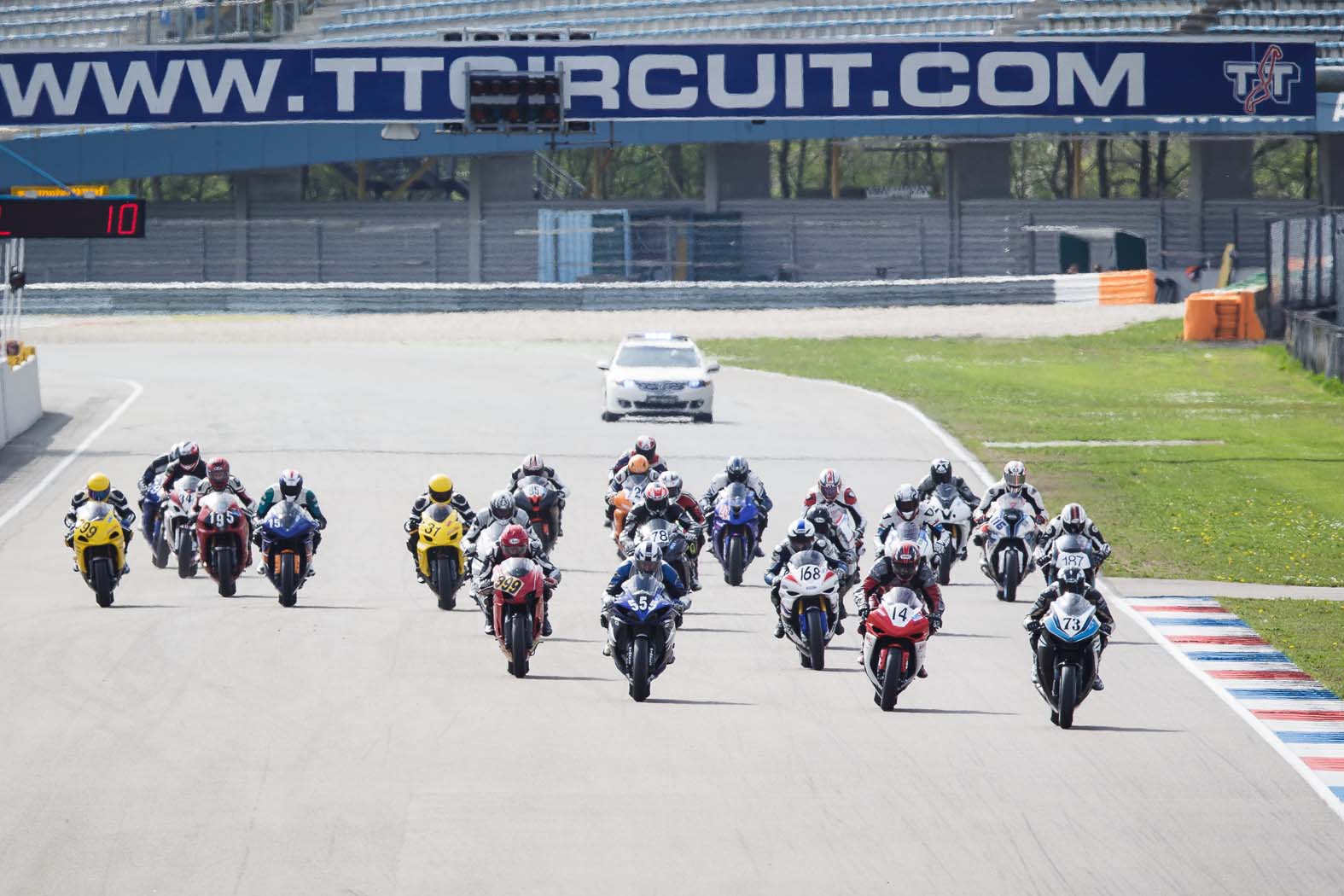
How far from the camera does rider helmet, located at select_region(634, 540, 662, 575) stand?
1442 centimetres

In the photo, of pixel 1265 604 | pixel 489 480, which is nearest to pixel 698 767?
pixel 1265 604

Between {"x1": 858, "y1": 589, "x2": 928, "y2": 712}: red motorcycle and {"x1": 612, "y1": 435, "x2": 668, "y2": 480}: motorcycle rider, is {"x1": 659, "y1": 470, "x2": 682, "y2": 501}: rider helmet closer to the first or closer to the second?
{"x1": 612, "y1": 435, "x2": 668, "y2": 480}: motorcycle rider

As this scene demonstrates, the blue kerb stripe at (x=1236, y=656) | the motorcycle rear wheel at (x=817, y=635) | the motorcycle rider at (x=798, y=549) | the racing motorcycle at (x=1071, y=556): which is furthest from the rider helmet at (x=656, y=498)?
the blue kerb stripe at (x=1236, y=656)

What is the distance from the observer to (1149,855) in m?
10.9

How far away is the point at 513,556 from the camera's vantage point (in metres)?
15.1

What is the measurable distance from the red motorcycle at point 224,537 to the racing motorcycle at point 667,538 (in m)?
3.99

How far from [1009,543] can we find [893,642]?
523 cm

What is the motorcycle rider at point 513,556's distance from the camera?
15.0 meters

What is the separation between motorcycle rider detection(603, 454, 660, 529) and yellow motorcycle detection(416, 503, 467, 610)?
2.21 metres

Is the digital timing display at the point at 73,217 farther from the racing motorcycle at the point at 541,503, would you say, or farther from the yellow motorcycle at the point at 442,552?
the yellow motorcycle at the point at 442,552

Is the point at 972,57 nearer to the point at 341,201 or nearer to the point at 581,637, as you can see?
the point at 581,637

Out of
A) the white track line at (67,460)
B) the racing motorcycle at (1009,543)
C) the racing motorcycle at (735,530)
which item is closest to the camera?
the racing motorcycle at (1009,543)

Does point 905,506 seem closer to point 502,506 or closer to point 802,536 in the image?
point 802,536

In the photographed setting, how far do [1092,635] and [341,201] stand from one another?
49.5 metres
